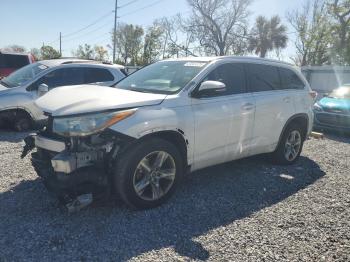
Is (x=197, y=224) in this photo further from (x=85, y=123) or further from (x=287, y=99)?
(x=287, y=99)

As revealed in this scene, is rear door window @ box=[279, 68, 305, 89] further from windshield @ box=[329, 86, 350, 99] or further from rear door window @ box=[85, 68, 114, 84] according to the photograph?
windshield @ box=[329, 86, 350, 99]

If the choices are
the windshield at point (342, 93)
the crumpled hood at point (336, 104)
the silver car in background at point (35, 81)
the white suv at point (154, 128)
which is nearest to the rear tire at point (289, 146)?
the white suv at point (154, 128)

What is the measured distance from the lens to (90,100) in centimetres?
362

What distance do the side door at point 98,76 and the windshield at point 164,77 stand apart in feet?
11.8

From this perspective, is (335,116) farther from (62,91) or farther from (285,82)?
(62,91)

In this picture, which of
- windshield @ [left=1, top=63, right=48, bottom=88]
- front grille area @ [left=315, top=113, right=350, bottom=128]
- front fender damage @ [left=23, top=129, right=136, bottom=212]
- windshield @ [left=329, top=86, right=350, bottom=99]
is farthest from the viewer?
windshield @ [left=329, top=86, right=350, bottom=99]

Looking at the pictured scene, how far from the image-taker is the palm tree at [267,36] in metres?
43.1

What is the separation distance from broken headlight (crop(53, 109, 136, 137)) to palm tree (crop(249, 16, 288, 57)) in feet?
137

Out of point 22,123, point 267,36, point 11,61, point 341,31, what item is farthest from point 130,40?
point 22,123

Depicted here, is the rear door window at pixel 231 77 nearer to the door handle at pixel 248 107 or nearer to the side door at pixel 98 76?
the door handle at pixel 248 107

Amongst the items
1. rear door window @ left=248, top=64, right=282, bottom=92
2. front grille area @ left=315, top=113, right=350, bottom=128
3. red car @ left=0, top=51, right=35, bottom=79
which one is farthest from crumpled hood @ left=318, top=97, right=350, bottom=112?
red car @ left=0, top=51, right=35, bottom=79

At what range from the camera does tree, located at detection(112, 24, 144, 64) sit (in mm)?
46250

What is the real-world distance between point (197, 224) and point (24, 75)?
21.4 feet

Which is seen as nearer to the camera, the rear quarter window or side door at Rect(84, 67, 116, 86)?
side door at Rect(84, 67, 116, 86)
